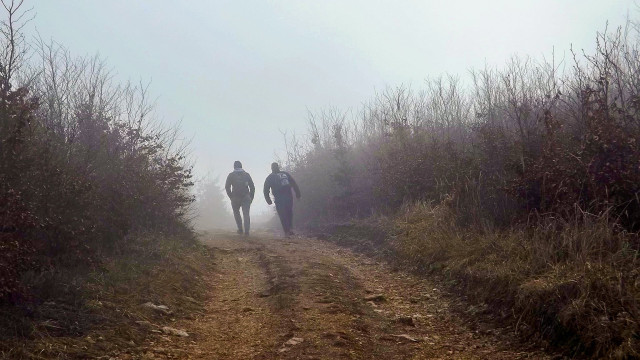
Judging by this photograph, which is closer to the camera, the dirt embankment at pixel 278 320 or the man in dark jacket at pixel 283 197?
the dirt embankment at pixel 278 320

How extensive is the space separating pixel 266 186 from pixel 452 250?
A: 931 centimetres

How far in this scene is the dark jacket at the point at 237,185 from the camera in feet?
54.9

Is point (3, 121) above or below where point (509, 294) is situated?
above

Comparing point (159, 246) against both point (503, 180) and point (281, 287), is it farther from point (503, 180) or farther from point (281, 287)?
point (503, 180)

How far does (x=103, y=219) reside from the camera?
8336 millimetres

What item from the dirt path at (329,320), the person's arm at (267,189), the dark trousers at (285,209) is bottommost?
the dirt path at (329,320)

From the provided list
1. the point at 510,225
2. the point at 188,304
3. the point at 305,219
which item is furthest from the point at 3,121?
the point at 305,219

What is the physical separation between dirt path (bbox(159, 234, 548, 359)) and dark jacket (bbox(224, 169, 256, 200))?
736cm

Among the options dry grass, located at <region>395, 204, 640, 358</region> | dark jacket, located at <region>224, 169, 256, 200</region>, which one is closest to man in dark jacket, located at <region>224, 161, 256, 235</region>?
dark jacket, located at <region>224, 169, 256, 200</region>

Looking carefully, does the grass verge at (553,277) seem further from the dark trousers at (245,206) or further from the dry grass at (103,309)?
the dark trousers at (245,206)

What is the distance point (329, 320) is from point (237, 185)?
11.3 m

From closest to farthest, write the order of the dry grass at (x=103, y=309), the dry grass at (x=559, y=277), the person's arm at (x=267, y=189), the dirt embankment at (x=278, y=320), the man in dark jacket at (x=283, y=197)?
1. the dry grass at (x=559, y=277)
2. the dry grass at (x=103, y=309)
3. the dirt embankment at (x=278, y=320)
4. the man in dark jacket at (x=283, y=197)
5. the person's arm at (x=267, y=189)

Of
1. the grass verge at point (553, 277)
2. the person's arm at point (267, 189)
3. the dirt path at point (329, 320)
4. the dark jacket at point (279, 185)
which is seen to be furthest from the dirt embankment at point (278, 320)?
the person's arm at point (267, 189)

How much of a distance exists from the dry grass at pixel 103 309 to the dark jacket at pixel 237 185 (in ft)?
25.9
